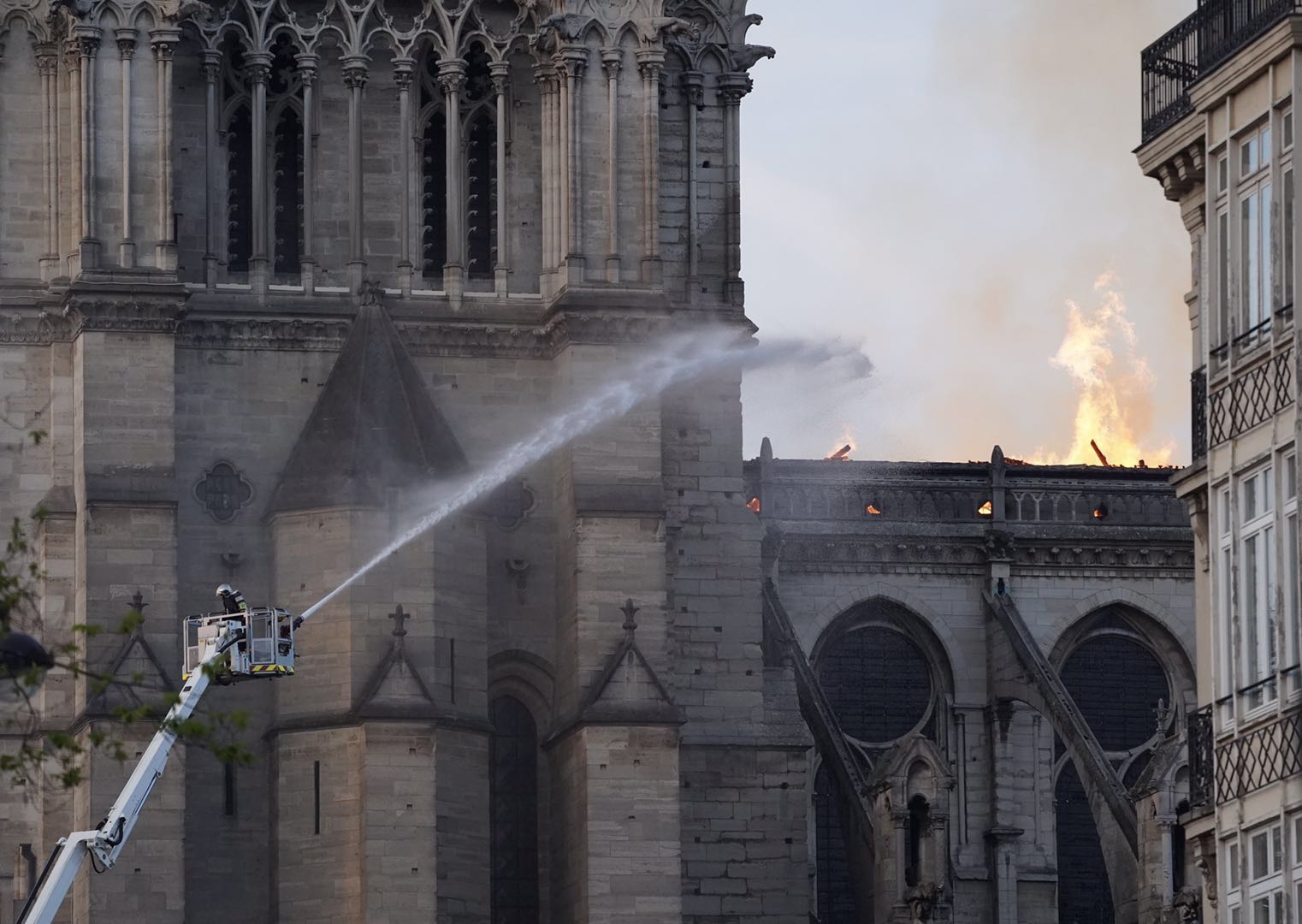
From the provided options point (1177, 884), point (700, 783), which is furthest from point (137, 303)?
point (1177, 884)

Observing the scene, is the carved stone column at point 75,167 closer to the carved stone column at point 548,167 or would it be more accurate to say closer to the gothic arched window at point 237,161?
the gothic arched window at point 237,161

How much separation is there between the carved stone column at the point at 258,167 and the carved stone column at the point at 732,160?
6.64 metres

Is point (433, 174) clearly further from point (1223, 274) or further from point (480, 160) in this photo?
point (1223, 274)

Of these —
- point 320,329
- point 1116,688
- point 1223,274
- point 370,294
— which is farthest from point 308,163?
point 1223,274

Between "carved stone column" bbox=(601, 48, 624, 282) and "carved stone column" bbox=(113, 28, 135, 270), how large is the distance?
6462 mm

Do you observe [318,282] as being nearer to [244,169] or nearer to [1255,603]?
[244,169]

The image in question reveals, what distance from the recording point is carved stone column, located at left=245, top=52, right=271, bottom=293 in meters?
64.9

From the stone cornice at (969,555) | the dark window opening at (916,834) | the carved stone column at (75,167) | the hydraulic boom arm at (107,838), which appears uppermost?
the carved stone column at (75,167)

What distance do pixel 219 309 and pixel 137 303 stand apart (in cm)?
165

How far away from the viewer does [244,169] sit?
65.6 m

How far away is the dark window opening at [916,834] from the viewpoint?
215ft

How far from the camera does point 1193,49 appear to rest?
165 feet

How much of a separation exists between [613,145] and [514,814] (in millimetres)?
9158

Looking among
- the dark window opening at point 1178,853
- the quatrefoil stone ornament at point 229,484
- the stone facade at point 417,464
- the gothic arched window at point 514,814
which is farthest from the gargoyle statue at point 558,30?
the dark window opening at point 1178,853
